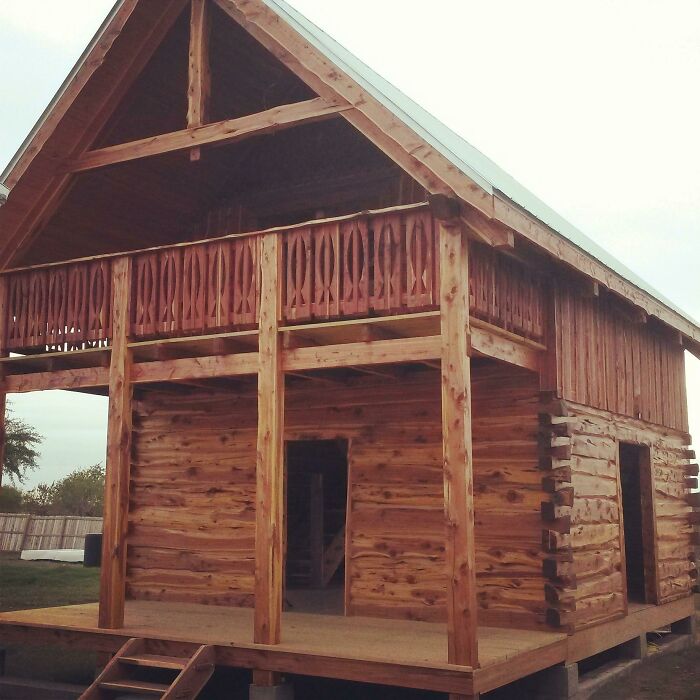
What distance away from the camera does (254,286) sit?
11711 mm

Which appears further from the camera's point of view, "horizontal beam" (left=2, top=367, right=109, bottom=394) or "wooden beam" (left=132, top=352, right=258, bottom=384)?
"horizontal beam" (left=2, top=367, right=109, bottom=394)

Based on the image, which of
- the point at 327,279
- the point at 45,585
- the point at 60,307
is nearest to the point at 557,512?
the point at 327,279

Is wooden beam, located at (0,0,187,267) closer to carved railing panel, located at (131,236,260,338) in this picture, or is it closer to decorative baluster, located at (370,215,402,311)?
carved railing panel, located at (131,236,260,338)

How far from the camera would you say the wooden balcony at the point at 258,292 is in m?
10.8

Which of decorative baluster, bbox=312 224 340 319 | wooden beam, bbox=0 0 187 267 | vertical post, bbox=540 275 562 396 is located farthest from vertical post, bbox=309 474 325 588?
decorative baluster, bbox=312 224 340 319

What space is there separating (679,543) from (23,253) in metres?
12.6

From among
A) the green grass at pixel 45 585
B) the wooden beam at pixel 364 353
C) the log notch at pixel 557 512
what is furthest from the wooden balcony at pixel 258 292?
the green grass at pixel 45 585

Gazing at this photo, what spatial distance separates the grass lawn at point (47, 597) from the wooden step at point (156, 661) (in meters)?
2.63

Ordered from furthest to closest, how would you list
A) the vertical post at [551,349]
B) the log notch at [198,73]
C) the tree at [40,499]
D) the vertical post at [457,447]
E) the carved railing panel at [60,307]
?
the tree at [40,499], the carved railing panel at [60,307], the vertical post at [551,349], the log notch at [198,73], the vertical post at [457,447]

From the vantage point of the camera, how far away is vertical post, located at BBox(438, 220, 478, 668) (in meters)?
9.49

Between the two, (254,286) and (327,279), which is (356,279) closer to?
(327,279)

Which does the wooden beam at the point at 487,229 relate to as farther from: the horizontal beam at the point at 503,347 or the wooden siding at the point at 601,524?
the wooden siding at the point at 601,524

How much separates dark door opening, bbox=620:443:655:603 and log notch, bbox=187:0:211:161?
29.3 feet

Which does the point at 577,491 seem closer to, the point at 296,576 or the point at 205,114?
the point at 296,576
